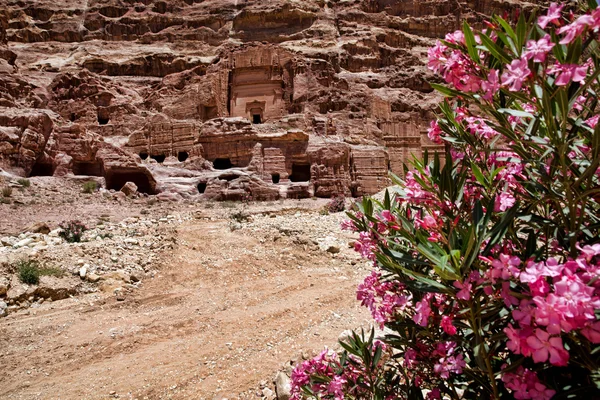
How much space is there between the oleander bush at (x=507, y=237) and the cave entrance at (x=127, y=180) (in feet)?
54.3

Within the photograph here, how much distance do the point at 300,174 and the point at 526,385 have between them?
17.6 m

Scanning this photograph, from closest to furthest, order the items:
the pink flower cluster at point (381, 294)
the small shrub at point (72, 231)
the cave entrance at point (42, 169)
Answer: the pink flower cluster at point (381, 294) → the small shrub at point (72, 231) → the cave entrance at point (42, 169)

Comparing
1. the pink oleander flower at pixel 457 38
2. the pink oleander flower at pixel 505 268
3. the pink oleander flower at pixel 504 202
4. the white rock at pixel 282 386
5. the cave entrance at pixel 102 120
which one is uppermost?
the cave entrance at pixel 102 120

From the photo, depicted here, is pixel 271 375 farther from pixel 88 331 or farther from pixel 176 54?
pixel 176 54

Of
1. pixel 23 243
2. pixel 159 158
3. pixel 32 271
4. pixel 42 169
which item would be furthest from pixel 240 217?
pixel 159 158

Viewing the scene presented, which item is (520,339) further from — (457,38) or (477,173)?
(457,38)

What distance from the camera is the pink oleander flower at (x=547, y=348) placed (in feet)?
3.09

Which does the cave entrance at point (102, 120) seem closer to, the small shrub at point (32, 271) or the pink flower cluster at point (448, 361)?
the small shrub at point (32, 271)

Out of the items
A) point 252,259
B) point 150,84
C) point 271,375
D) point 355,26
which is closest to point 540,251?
point 271,375

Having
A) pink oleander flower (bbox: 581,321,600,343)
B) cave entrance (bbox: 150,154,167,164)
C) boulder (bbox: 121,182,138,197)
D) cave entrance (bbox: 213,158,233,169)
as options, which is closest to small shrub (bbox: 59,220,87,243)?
boulder (bbox: 121,182,138,197)

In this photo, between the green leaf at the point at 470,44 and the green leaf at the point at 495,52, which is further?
the green leaf at the point at 470,44

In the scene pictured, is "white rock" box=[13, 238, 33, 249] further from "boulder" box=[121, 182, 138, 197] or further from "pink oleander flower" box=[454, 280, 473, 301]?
"pink oleander flower" box=[454, 280, 473, 301]

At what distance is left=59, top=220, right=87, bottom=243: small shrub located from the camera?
799 cm

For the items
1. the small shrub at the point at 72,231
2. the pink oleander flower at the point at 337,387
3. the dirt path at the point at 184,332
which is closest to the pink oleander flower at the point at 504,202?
the pink oleander flower at the point at 337,387
